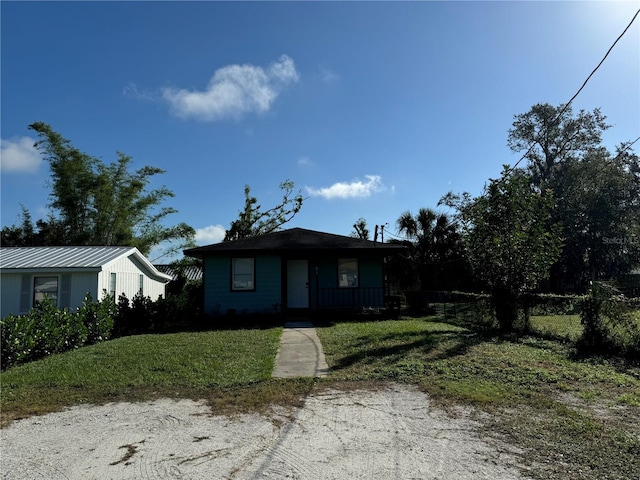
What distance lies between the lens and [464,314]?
14703 mm

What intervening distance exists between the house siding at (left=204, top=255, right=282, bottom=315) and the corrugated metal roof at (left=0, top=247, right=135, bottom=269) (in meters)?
3.66

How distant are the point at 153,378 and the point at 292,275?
908 centimetres

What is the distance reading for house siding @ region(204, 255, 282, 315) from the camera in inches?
590

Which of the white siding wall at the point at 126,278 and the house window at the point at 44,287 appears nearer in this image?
the house window at the point at 44,287

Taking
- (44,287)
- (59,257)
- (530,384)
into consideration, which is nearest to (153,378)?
(530,384)

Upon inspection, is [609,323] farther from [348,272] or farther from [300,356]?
[348,272]

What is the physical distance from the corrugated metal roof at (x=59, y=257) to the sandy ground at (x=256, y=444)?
34.6ft

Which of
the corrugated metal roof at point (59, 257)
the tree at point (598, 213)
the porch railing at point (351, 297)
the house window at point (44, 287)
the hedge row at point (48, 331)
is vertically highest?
the tree at point (598, 213)

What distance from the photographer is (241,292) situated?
15.1 metres

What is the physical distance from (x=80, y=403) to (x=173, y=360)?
2.35 m

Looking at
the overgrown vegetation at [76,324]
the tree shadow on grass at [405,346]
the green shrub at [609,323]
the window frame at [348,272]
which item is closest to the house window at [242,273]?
→ the overgrown vegetation at [76,324]

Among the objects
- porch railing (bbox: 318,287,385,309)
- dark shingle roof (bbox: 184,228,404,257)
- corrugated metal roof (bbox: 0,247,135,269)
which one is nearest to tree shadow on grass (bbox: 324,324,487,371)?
porch railing (bbox: 318,287,385,309)

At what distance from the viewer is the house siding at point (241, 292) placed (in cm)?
1498

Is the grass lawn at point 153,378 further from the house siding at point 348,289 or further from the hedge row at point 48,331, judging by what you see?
the house siding at point 348,289
